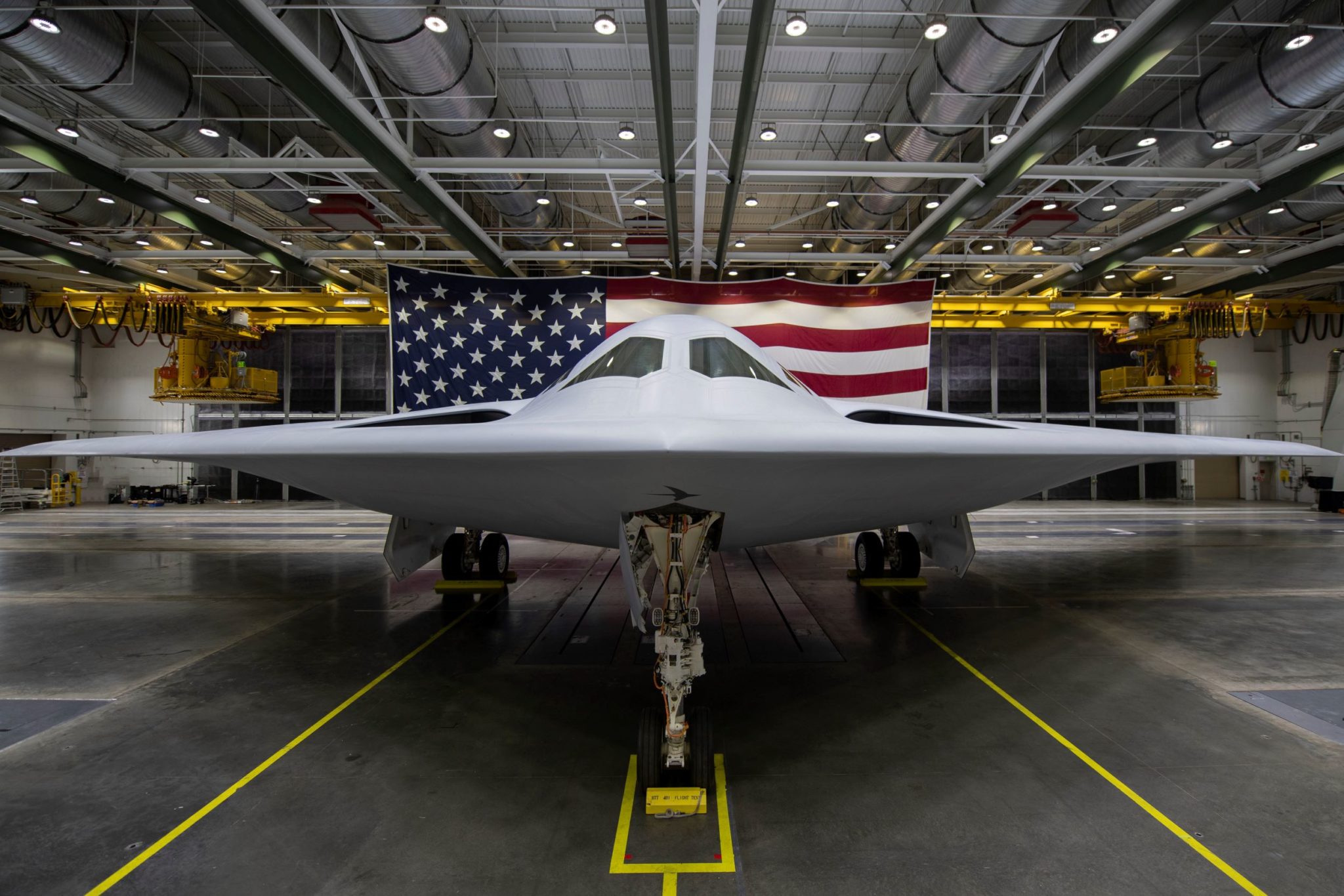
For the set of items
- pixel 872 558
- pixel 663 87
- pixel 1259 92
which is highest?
pixel 1259 92

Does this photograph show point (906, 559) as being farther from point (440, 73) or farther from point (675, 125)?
point (440, 73)

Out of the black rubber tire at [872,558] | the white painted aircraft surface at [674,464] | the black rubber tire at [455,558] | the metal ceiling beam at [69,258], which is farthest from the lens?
the metal ceiling beam at [69,258]

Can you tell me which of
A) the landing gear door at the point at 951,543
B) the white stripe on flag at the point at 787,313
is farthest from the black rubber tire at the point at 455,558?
the landing gear door at the point at 951,543

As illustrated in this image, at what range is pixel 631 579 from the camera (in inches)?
140

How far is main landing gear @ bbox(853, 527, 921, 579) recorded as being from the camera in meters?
9.30

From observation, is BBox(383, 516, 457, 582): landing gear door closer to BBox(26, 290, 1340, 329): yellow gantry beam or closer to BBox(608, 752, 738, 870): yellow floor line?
BBox(608, 752, 738, 870): yellow floor line

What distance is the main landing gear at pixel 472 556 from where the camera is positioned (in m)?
9.07

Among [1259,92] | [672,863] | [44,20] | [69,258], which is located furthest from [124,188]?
[1259,92]

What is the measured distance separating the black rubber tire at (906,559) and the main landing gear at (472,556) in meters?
6.62

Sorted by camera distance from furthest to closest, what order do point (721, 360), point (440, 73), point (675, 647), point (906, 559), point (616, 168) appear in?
point (616, 168)
point (906, 559)
point (440, 73)
point (721, 360)
point (675, 647)

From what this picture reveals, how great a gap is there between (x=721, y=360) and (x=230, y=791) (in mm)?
4488

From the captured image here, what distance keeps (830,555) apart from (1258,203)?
471 inches

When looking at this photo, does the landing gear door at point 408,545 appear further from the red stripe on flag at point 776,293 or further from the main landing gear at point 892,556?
the red stripe on flag at point 776,293

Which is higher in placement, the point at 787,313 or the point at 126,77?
the point at 126,77
